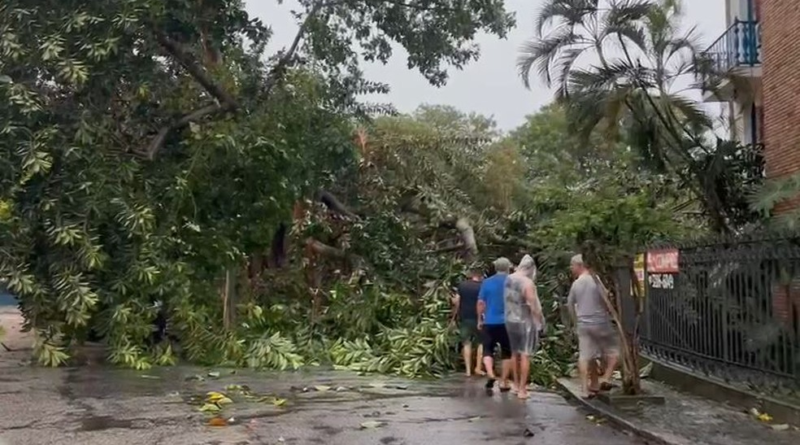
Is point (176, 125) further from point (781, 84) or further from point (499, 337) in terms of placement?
point (781, 84)

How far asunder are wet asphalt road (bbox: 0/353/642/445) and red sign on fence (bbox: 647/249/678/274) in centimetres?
232

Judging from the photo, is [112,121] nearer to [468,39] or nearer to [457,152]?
[468,39]

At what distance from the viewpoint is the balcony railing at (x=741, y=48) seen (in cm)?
1869

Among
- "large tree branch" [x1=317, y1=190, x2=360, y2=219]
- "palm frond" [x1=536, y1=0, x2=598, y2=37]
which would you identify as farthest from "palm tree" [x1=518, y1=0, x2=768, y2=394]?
"large tree branch" [x1=317, y1=190, x2=360, y2=219]

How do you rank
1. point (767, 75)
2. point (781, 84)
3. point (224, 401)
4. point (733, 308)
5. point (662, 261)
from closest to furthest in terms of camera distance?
point (733, 308), point (224, 401), point (662, 261), point (781, 84), point (767, 75)

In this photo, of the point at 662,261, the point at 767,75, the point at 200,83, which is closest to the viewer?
the point at 662,261

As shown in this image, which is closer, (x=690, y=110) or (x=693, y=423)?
(x=693, y=423)

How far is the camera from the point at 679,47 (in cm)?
1708

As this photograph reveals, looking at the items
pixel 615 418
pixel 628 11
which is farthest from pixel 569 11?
pixel 615 418

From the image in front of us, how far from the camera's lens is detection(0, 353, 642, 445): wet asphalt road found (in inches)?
377

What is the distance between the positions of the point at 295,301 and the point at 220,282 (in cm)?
190

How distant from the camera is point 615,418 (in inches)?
419

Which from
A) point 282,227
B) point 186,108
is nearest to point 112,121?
point 186,108

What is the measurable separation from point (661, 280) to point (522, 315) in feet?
8.52
